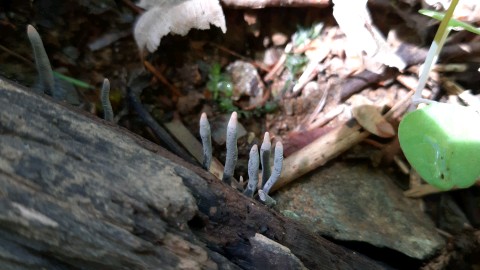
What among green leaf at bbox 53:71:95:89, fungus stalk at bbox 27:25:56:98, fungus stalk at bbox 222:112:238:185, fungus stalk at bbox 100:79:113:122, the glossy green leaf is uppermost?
fungus stalk at bbox 27:25:56:98

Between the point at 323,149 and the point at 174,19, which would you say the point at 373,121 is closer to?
the point at 323,149

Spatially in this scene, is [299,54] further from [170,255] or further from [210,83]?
[170,255]

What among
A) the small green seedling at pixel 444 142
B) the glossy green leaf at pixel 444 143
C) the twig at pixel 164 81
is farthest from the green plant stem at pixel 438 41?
the twig at pixel 164 81

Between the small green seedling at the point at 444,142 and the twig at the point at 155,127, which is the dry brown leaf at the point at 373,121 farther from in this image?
the twig at the point at 155,127

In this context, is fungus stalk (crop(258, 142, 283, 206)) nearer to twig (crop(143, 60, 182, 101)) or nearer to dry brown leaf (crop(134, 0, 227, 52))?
dry brown leaf (crop(134, 0, 227, 52))

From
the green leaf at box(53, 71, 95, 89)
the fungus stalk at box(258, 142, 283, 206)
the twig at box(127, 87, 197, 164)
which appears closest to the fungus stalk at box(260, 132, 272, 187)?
the fungus stalk at box(258, 142, 283, 206)

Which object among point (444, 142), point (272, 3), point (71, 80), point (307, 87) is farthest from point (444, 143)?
point (71, 80)

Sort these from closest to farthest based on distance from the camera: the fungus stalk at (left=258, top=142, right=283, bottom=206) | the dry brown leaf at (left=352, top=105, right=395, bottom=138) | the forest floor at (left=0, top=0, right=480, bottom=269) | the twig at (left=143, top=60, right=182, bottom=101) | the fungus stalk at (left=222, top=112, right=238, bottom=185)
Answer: the fungus stalk at (left=222, top=112, right=238, bottom=185) → the fungus stalk at (left=258, top=142, right=283, bottom=206) → the forest floor at (left=0, top=0, right=480, bottom=269) → the dry brown leaf at (left=352, top=105, right=395, bottom=138) → the twig at (left=143, top=60, right=182, bottom=101)
